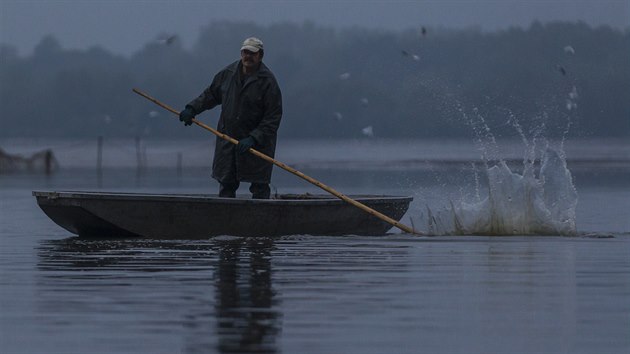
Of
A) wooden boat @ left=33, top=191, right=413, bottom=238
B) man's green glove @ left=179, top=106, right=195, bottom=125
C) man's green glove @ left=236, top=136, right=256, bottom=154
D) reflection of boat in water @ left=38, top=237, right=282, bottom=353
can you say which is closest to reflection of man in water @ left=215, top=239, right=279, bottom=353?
reflection of boat in water @ left=38, top=237, right=282, bottom=353

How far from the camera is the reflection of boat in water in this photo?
39.2 feet

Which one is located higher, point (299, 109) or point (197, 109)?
point (299, 109)

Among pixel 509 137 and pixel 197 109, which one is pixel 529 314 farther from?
pixel 509 137

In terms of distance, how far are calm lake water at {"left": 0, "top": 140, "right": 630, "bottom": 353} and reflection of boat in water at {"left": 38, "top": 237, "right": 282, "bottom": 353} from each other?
0.05 feet

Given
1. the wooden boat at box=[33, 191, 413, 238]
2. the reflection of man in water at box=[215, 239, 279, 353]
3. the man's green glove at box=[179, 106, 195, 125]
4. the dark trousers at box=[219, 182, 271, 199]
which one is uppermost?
the man's green glove at box=[179, 106, 195, 125]

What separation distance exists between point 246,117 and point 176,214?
1.39 metres

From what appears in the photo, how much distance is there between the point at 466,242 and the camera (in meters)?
20.0

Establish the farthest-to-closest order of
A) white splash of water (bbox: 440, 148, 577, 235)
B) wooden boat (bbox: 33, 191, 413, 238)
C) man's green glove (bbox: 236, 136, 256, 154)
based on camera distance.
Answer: white splash of water (bbox: 440, 148, 577, 235)
man's green glove (bbox: 236, 136, 256, 154)
wooden boat (bbox: 33, 191, 413, 238)

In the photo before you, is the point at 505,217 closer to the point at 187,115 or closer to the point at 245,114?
the point at 245,114

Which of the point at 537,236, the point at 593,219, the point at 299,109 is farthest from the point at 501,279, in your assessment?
the point at 299,109

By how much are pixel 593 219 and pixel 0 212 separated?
9288mm

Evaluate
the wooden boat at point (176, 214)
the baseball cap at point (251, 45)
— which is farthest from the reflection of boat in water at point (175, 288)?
the baseball cap at point (251, 45)

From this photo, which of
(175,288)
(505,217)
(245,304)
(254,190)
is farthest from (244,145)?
(245,304)

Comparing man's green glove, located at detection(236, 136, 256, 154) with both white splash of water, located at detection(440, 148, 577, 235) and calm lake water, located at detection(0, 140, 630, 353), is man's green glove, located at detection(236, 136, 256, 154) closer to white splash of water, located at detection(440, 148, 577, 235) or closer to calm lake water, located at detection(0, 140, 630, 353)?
calm lake water, located at detection(0, 140, 630, 353)
